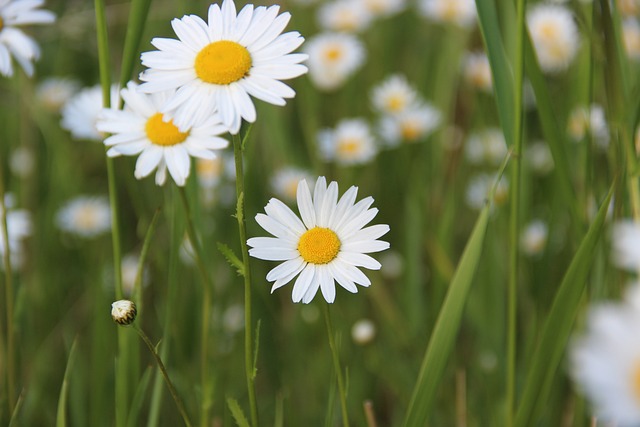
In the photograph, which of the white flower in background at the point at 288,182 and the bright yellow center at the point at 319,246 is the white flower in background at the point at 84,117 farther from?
the bright yellow center at the point at 319,246

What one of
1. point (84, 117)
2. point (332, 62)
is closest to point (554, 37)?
point (332, 62)

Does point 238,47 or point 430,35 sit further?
point 430,35

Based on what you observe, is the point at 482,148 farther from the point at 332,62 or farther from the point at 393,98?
the point at 332,62

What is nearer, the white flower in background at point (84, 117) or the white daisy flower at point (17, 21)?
the white daisy flower at point (17, 21)

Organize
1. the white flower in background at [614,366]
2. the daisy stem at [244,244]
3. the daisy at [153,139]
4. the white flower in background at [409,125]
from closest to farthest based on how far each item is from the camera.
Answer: the white flower in background at [614,366] → the daisy stem at [244,244] → the daisy at [153,139] → the white flower in background at [409,125]

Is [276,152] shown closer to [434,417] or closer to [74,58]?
[434,417]

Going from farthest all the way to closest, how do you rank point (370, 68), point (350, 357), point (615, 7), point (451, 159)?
point (370, 68)
point (451, 159)
point (350, 357)
point (615, 7)

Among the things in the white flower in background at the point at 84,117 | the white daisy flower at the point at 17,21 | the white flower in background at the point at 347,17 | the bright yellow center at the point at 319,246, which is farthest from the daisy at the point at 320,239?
the white flower in background at the point at 347,17

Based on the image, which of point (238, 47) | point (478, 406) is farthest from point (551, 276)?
point (238, 47)
